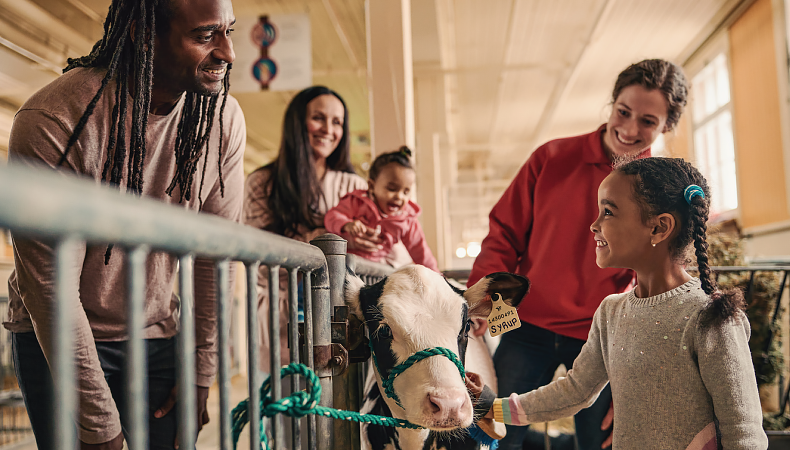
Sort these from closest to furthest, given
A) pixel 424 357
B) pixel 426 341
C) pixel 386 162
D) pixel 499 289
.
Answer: pixel 424 357
pixel 426 341
pixel 499 289
pixel 386 162

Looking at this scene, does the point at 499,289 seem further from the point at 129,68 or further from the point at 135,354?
the point at 135,354

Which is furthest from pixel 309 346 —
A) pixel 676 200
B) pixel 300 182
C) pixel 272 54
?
pixel 272 54

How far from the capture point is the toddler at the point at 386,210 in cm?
264

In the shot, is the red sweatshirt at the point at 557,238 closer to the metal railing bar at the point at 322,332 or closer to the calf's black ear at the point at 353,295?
the calf's black ear at the point at 353,295

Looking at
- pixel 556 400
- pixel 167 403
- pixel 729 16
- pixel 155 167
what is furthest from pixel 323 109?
pixel 729 16

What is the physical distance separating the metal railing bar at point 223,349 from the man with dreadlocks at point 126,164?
60 cm

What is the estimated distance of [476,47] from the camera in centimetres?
1003

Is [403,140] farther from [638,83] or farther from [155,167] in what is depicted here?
[155,167]

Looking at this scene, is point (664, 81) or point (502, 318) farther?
point (664, 81)

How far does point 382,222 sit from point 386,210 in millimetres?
84

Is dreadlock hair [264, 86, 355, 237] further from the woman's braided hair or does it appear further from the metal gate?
the metal gate

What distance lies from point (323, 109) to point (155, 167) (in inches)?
53.6

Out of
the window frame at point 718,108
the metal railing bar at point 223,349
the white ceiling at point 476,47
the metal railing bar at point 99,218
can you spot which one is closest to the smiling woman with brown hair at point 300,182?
the metal railing bar at point 223,349

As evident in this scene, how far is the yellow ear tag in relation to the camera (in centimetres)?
172
